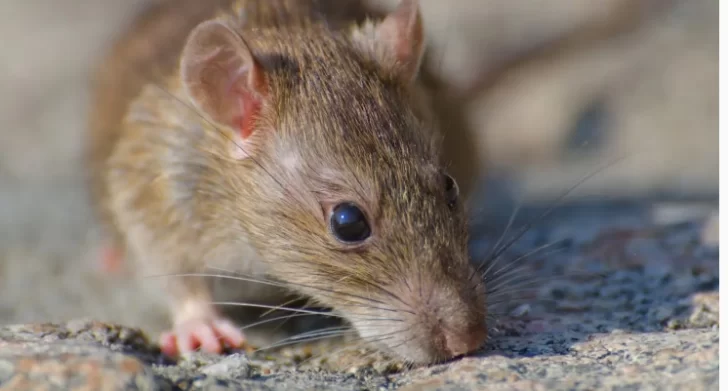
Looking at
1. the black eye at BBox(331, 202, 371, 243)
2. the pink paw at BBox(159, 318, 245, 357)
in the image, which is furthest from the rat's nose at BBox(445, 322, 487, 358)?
the pink paw at BBox(159, 318, 245, 357)

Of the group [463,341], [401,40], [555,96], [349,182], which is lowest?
[463,341]

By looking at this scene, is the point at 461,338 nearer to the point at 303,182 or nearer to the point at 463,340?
the point at 463,340

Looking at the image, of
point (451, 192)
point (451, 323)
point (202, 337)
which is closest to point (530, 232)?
point (451, 192)

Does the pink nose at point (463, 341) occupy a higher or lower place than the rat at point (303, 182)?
lower

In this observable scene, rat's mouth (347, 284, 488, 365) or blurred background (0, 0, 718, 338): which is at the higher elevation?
blurred background (0, 0, 718, 338)

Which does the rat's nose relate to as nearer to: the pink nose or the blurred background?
the pink nose

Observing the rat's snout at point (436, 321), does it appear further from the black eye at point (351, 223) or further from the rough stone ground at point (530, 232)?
the black eye at point (351, 223)

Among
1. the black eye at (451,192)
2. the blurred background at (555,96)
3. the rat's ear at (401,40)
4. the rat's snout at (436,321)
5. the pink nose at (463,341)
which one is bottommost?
the pink nose at (463,341)

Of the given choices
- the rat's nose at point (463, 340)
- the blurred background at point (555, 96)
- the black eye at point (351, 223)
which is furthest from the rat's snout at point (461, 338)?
the blurred background at point (555, 96)
